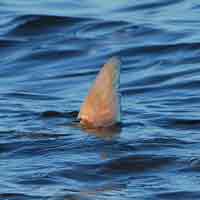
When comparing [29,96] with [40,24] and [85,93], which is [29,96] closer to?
[85,93]

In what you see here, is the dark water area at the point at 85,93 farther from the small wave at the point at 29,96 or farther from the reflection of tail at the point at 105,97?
the reflection of tail at the point at 105,97

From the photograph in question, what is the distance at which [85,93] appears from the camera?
34.7 ft

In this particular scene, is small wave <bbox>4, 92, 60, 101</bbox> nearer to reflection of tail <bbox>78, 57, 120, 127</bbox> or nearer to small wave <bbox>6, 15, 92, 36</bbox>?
reflection of tail <bbox>78, 57, 120, 127</bbox>

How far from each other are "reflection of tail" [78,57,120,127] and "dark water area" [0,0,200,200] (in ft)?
0.46

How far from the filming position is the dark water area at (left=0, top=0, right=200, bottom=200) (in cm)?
768

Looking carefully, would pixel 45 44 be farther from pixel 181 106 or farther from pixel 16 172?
pixel 16 172

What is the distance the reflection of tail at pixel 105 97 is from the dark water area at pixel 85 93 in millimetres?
139

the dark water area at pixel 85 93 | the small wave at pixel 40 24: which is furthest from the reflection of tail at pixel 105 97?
the small wave at pixel 40 24

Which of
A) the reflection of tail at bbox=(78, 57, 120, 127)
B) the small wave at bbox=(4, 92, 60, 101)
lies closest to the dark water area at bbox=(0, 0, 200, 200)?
the small wave at bbox=(4, 92, 60, 101)

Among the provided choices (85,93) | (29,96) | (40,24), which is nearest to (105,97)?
(85,93)

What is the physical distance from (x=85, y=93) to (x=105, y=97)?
191 centimetres

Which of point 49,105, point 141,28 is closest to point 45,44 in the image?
point 141,28

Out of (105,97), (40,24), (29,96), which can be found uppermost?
(40,24)

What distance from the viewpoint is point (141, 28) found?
44.8 feet
